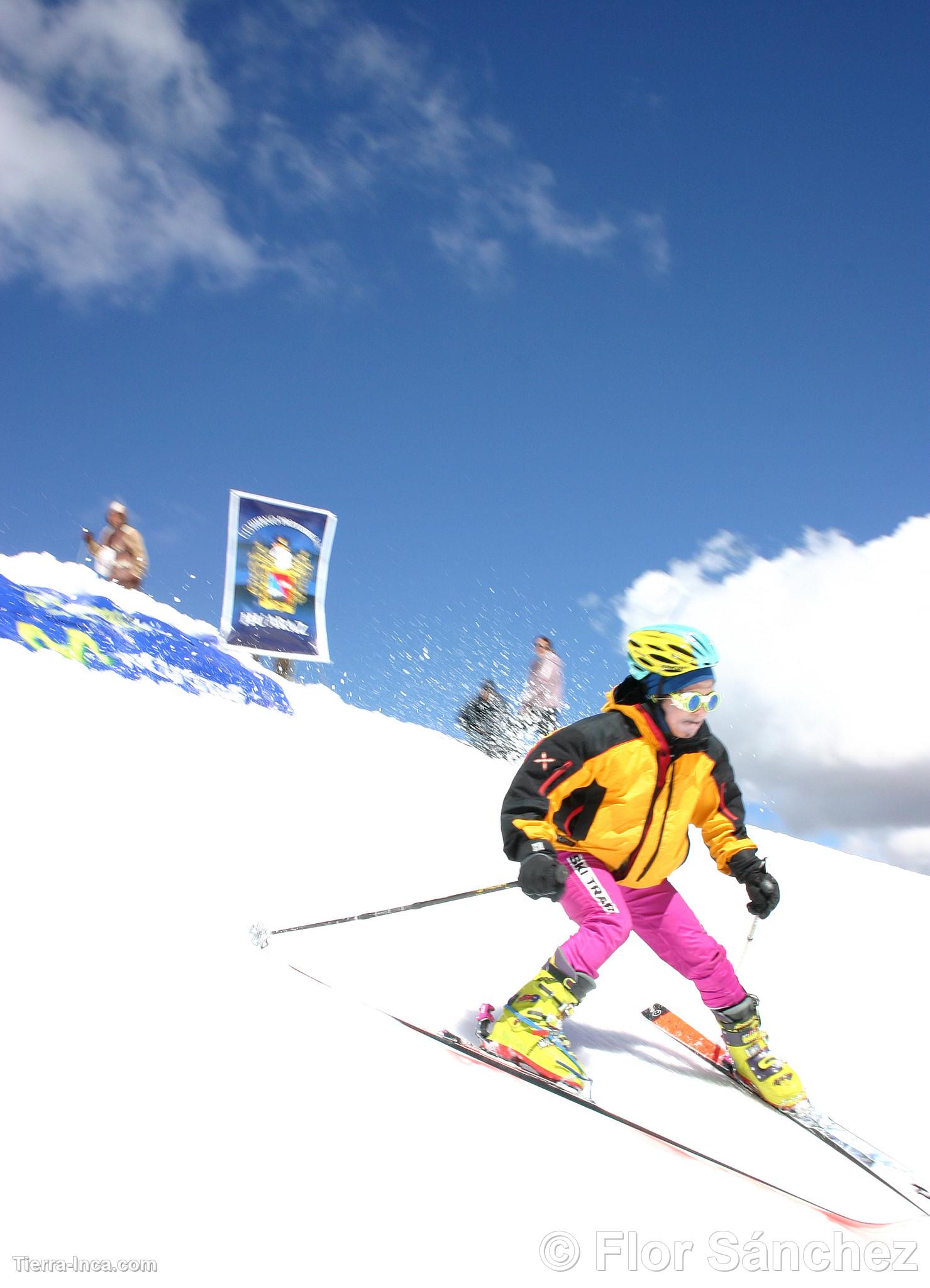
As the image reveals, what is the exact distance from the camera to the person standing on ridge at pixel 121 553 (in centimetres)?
850

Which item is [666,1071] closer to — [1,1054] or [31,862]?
[1,1054]

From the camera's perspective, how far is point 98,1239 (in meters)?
1.29

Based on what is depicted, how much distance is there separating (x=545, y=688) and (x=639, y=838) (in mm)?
6599

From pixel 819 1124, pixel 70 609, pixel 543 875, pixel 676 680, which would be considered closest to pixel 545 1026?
pixel 543 875

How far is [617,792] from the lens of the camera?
9.16 ft

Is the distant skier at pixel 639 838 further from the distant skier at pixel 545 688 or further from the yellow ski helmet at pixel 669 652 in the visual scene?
the distant skier at pixel 545 688

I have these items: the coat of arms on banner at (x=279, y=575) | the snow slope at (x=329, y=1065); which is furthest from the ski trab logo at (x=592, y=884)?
the coat of arms on banner at (x=279, y=575)

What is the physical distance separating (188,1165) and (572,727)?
5.46 ft

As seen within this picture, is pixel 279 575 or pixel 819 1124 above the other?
pixel 279 575

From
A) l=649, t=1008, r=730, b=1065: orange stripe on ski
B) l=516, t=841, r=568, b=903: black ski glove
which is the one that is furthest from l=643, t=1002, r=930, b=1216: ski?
l=516, t=841, r=568, b=903: black ski glove

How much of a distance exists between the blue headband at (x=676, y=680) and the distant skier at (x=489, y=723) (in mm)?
6770

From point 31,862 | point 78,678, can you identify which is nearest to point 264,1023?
point 31,862

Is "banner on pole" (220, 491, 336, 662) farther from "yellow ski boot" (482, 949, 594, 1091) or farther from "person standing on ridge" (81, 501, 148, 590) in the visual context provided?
"yellow ski boot" (482, 949, 594, 1091)

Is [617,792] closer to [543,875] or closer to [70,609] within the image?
[543,875]
